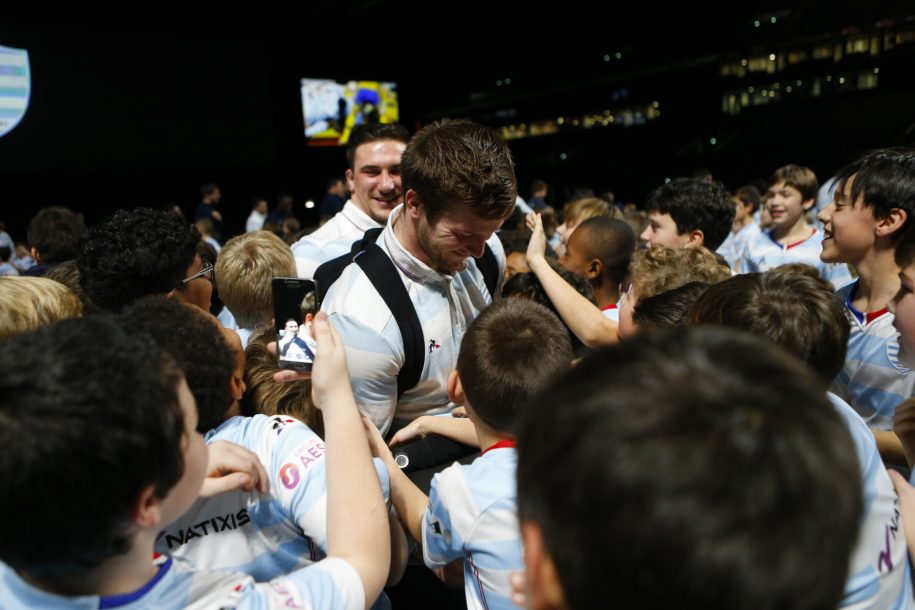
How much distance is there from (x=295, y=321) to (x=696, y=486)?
947 millimetres

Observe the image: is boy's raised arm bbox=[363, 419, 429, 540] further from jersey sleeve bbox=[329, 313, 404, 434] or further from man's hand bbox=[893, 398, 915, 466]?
man's hand bbox=[893, 398, 915, 466]

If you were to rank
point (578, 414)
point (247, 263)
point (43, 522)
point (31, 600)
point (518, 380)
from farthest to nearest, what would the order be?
point (247, 263) < point (518, 380) < point (31, 600) < point (43, 522) < point (578, 414)

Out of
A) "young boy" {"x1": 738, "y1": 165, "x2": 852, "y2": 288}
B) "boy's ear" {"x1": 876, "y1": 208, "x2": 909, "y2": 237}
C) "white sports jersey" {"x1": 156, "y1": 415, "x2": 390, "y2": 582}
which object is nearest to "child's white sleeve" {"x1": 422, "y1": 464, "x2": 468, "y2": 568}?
"white sports jersey" {"x1": 156, "y1": 415, "x2": 390, "y2": 582}

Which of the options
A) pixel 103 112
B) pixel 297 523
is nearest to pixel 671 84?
pixel 103 112

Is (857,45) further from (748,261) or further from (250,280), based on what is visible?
(250,280)

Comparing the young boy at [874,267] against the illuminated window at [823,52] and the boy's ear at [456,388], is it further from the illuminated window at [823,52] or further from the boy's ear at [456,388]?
the illuminated window at [823,52]

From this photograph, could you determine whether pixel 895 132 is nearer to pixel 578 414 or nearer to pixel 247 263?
pixel 247 263

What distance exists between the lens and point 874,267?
85.9 inches

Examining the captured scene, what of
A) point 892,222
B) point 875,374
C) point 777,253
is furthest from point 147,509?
point 777,253

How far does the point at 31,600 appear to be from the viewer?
904 mm

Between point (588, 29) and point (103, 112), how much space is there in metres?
13.4

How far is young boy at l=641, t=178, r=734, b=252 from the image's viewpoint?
11.2 feet

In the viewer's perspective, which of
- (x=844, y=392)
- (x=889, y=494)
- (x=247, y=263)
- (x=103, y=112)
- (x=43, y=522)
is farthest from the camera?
(x=103, y=112)

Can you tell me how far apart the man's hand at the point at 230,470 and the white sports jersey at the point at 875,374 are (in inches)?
68.4
